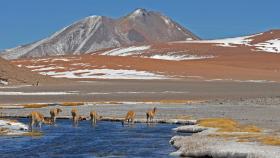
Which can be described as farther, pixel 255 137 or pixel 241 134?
pixel 241 134

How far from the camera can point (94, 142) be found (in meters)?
32.1

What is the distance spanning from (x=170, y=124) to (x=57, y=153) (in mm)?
14853

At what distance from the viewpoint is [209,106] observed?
181 ft

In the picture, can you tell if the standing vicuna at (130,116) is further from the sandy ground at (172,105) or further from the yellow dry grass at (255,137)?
the yellow dry grass at (255,137)

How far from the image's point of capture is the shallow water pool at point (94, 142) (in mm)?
27984

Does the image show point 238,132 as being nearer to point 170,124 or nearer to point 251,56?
point 170,124

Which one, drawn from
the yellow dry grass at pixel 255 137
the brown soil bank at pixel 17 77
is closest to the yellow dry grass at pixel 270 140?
the yellow dry grass at pixel 255 137

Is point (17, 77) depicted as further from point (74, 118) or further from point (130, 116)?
point (130, 116)

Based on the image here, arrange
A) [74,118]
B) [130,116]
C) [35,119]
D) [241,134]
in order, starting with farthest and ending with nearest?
[74,118] < [130,116] < [35,119] < [241,134]

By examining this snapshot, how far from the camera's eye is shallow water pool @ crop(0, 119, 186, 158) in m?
28.0

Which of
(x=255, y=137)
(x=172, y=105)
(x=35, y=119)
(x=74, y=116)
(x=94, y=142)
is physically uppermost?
(x=172, y=105)

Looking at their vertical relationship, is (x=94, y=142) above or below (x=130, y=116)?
below

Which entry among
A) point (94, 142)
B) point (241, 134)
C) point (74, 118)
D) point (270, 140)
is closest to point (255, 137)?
point (270, 140)

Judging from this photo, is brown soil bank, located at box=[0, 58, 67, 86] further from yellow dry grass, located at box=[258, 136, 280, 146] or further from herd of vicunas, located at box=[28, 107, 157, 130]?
yellow dry grass, located at box=[258, 136, 280, 146]
